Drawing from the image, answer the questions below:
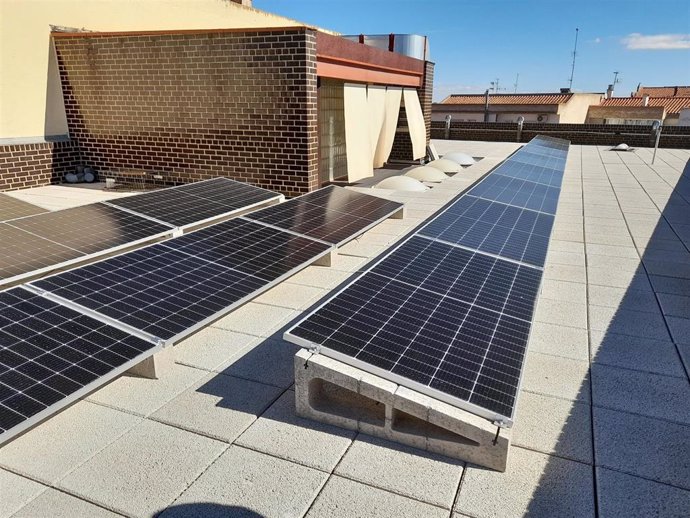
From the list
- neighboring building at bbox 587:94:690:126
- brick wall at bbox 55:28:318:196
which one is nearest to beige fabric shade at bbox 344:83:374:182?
brick wall at bbox 55:28:318:196

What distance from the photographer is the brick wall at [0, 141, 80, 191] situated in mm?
11977

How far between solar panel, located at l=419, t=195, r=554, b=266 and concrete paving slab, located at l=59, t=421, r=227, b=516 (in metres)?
4.00

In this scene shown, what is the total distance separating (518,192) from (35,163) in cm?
1138

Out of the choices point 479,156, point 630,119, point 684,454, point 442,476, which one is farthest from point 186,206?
point 630,119

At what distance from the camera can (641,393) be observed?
14.8ft

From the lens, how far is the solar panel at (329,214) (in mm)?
7906

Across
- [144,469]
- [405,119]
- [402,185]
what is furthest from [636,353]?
[405,119]

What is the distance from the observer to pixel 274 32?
1102 cm

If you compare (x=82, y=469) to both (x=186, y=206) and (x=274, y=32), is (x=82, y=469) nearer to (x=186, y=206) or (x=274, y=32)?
(x=186, y=206)

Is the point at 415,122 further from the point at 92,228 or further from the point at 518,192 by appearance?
the point at 92,228

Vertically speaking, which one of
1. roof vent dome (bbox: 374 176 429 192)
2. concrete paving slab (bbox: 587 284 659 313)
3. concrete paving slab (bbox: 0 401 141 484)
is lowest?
concrete paving slab (bbox: 0 401 141 484)

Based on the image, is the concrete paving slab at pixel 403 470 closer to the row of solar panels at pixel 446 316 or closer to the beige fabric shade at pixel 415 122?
the row of solar panels at pixel 446 316

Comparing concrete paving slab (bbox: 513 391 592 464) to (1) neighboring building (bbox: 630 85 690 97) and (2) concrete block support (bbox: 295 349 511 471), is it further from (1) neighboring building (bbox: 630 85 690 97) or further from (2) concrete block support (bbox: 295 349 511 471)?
(1) neighboring building (bbox: 630 85 690 97)

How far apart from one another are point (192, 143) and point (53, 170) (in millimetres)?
3789
